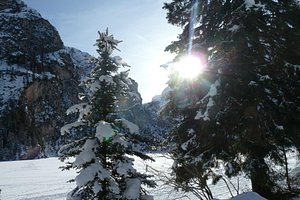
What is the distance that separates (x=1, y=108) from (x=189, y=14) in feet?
313

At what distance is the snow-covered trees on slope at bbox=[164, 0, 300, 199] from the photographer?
7234 millimetres

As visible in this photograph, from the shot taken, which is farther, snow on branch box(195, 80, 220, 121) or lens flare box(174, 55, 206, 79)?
lens flare box(174, 55, 206, 79)

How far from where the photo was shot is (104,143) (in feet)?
23.2

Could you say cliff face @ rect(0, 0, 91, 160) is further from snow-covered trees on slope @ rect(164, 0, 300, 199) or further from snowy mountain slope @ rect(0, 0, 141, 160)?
snow-covered trees on slope @ rect(164, 0, 300, 199)

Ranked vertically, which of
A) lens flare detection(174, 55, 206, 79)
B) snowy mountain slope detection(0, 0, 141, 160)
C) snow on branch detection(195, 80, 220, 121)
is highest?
snowy mountain slope detection(0, 0, 141, 160)

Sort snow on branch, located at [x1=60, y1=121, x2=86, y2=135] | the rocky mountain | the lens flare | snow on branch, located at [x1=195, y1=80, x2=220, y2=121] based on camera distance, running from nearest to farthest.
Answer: snow on branch, located at [x1=60, y1=121, x2=86, y2=135] → snow on branch, located at [x1=195, y1=80, x2=220, y2=121] → the lens flare → the rocky mountain

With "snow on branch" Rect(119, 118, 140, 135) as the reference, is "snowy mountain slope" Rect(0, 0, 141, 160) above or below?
above

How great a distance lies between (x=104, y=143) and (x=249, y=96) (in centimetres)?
328

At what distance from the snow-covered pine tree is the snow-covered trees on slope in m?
1.23

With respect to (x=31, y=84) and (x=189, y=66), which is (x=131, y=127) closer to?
(x=189, y=66)

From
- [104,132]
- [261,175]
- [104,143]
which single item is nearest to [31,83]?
[104,143]

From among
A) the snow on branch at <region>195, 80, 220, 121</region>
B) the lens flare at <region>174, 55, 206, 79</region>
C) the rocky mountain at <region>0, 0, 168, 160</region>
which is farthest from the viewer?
the rocky mountain at <region>0, 0, 168, 160</region>

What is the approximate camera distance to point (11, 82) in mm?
100438

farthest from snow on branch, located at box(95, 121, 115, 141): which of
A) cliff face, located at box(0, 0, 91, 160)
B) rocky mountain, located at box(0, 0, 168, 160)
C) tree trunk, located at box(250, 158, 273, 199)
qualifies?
cliff face, located at box(0, 0, 91, 160)
